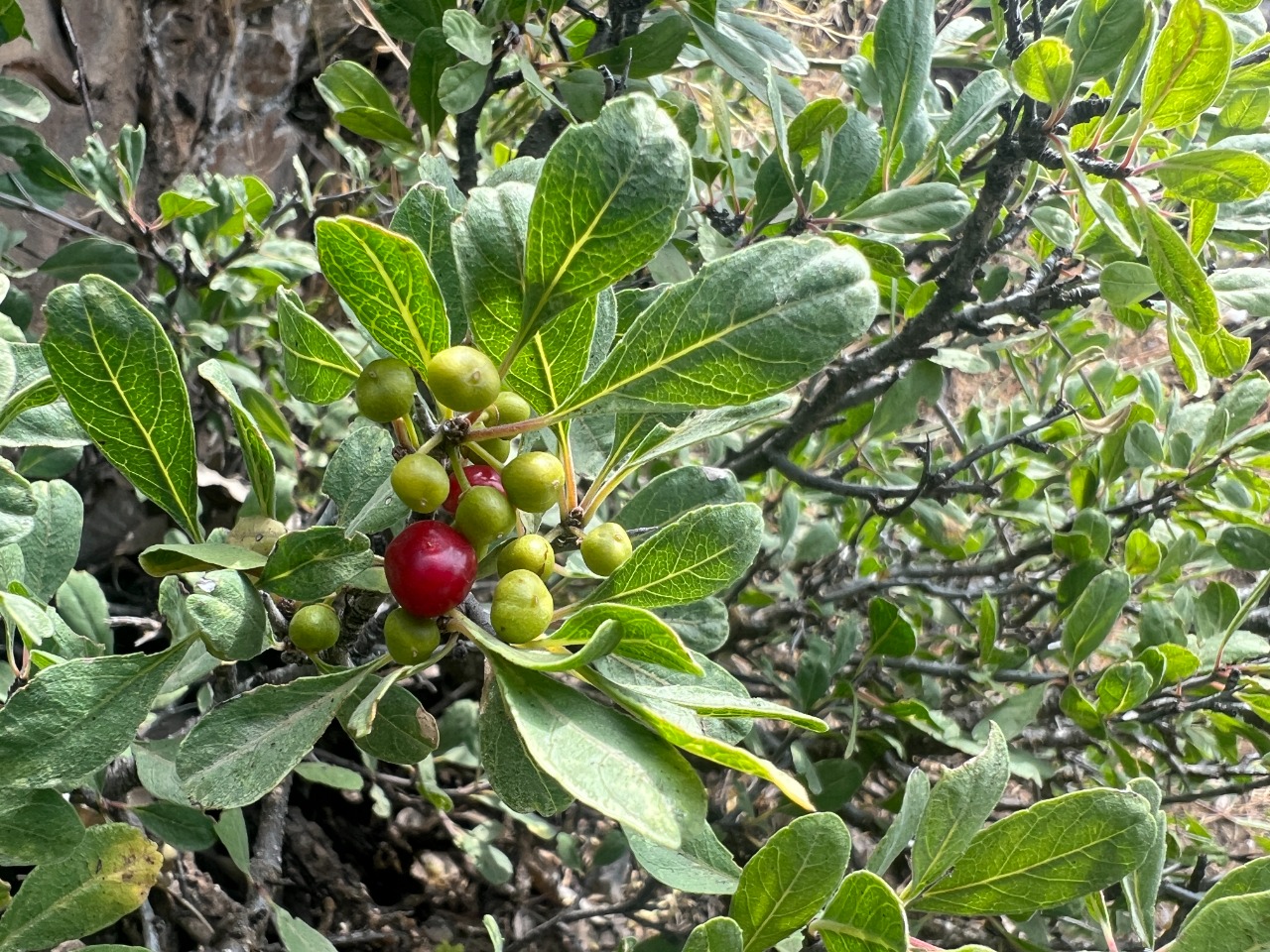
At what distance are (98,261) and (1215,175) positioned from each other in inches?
64.4

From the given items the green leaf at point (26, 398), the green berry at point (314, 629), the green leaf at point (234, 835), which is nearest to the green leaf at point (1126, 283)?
the green berry at point (314, 629)

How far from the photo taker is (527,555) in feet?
1.95

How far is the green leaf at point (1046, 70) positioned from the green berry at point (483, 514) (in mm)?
729

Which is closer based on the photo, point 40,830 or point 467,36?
point 40,830

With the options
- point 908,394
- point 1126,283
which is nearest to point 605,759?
point 1126,283

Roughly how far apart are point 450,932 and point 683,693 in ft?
4.48

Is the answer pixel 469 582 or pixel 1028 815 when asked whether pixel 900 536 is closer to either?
pixel 1028 815

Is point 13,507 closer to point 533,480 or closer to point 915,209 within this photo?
point 533,480

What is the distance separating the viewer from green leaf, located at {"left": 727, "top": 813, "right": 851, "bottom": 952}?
2.10 ft

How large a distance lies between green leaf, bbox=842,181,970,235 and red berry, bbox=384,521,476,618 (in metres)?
0.76

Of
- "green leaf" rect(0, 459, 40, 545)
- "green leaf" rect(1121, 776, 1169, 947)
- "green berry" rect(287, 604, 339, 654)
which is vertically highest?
"green leaf" rect(0, 459, 40, 545)

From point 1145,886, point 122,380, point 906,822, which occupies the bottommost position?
point 1145,886

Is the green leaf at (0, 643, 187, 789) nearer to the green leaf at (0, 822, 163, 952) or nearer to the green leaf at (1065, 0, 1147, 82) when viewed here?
the green leaf at (0, 822, 163, 952)

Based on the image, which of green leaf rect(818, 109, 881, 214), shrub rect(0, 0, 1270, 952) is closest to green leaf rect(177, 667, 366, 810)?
shrub rect(0, 0, 1270, 952)
